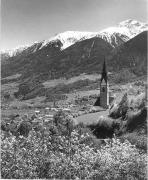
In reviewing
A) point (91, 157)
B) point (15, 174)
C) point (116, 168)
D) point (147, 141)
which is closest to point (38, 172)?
point (15, 174)

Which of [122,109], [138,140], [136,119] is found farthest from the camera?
[122,109]

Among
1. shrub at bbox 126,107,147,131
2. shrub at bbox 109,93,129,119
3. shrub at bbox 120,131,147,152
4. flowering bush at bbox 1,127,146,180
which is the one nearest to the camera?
flowering bush at bbox 1,127,146,180

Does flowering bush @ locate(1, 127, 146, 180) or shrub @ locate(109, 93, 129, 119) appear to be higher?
shrub @ locate(109, 93, 129, 119)

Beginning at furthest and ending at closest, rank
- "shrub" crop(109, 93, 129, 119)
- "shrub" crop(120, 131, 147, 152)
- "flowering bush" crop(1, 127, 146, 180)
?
"shrub" crop(109, 93, 129, 119) < "shrub" crop(120, 131, 147, 152) < "flowering bush" crop(1, 127, 146, 180)

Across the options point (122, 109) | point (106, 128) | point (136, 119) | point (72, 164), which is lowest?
point (106, 128)

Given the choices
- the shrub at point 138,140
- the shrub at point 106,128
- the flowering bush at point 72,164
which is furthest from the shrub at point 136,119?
the flowering bush at point 72,164

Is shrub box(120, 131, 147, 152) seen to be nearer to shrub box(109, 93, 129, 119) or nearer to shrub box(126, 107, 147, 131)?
shrub box(126, 107, 147, 131)

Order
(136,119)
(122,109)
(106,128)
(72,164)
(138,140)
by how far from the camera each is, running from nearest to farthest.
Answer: (72,164) → (138,140) → (136,119) → (122,109) → (106,128)

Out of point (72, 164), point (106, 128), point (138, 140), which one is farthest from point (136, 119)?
point (72, 164)

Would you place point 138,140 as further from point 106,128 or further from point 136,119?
point 106,128

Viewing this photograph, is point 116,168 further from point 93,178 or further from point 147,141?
point 147,141

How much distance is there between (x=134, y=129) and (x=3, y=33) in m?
9.57

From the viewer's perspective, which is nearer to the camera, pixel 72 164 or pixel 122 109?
pixel 72 164

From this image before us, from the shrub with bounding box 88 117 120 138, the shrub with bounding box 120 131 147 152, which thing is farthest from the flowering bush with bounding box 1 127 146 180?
the shrub with bounding box 88 117 120 138
